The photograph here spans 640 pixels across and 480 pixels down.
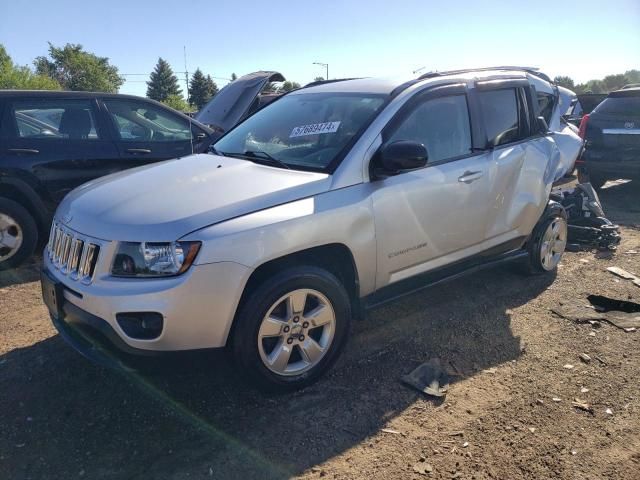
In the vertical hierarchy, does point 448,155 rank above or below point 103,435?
above

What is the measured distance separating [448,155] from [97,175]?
3803mm

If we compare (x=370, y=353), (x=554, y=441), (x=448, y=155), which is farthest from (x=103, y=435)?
(x=448, y=155)

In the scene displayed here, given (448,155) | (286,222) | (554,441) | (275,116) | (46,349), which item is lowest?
(554,441)

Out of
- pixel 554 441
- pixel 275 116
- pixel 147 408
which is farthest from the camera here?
pixel 275 116

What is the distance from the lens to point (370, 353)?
3.55 metres

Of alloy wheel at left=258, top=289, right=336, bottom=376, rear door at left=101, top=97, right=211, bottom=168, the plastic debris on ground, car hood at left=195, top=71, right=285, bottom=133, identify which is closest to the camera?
alloy wheel at left=258, top=289, right=336, bottom=376

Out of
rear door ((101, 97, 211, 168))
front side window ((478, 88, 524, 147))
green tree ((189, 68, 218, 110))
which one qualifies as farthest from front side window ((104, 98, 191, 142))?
green tree ((189, 68, 218, 110))

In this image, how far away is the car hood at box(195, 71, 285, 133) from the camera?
23.3 feet

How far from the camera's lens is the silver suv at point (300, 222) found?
2.60 metres

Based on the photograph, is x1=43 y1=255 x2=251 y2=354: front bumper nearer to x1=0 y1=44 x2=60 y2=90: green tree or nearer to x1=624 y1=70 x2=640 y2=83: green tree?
x1=0 y1=44 x2=60 y2=90: green tree

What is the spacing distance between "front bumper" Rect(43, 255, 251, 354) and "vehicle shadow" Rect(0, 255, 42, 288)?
2.66m

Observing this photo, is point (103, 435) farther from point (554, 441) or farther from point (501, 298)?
point (501, 298)

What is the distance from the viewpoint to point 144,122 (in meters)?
6.07

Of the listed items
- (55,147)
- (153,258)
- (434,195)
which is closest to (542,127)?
(434,195)
